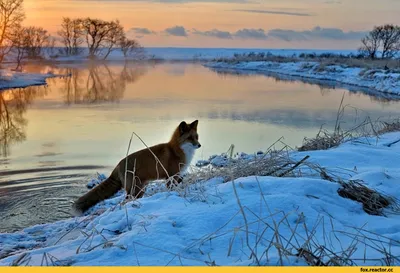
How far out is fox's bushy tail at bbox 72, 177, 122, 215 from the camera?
20.3ft

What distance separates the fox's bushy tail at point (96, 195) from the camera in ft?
20.3

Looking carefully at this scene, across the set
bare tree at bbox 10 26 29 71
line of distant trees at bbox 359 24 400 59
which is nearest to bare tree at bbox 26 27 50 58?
bare tree at bbox 10 26 29 71

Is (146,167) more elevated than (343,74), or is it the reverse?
(343,74)

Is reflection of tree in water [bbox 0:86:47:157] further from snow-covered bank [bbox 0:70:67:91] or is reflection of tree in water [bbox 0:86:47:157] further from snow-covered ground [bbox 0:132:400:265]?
snow-covered ground [bbox 0:132:400:265]

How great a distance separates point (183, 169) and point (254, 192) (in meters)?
3.04

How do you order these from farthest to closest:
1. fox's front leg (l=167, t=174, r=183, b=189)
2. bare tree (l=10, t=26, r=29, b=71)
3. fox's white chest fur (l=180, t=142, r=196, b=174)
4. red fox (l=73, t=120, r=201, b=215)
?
bare tree (l=10, t=26, r=29, b=71)
fox's white chest fur (l=180, t=142, r=196, b=174)
red fox (l=73, t=120, r=201, b=215)
fox's front leg (l=167, t=174, r=183, b=189)

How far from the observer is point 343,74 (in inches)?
1508

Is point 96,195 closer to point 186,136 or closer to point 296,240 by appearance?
point 186,136

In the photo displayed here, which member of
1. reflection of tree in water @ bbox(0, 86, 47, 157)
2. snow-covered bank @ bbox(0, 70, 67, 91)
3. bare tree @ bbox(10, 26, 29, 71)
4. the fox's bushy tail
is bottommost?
reflection of tree in water @ bbox(0, 86, 47, 157)

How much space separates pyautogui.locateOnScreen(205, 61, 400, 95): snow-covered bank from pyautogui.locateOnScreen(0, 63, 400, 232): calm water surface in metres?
4.48

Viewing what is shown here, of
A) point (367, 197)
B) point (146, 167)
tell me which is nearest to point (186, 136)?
point (146, 167)

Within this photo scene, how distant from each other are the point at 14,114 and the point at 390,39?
42195 millimetres

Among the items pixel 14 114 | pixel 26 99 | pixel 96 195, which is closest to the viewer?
pixel 96 195

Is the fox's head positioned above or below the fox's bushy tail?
above
